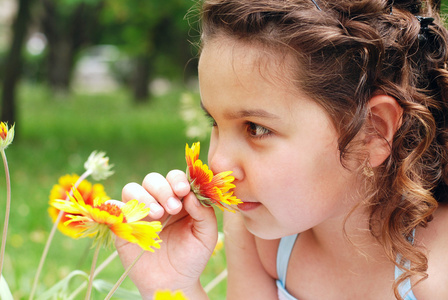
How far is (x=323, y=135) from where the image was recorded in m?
1.13

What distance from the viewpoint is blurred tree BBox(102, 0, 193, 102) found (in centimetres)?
543

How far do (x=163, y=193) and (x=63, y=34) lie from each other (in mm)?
15925

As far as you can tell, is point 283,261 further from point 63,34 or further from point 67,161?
point 63,34

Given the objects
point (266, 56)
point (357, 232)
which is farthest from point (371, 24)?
point (357, 232)

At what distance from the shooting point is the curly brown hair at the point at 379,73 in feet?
3.72

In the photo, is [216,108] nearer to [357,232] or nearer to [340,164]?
[340,164]

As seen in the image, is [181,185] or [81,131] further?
[81,131]

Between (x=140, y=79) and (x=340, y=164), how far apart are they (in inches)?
508

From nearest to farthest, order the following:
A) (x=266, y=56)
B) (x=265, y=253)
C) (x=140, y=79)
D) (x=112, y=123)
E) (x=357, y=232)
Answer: (x=266, y=56) → (x=357, y=232) → (x=265, y=253) → (x=112, y=123) → (x=140, y=79)

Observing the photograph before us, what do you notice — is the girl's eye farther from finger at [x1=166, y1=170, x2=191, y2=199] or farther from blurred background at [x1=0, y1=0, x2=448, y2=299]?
blurred background at [x1=0, y1=0, x2=448, y2=299]

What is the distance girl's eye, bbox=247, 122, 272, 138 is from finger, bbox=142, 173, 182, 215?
192 mm

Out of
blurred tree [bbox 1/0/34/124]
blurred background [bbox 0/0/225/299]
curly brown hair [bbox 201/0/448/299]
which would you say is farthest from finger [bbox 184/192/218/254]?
blurred tree [bbox 1/0/34/124]

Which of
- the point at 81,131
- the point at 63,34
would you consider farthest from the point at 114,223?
the point at 63,34

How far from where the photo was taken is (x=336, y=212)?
4.19 feet
